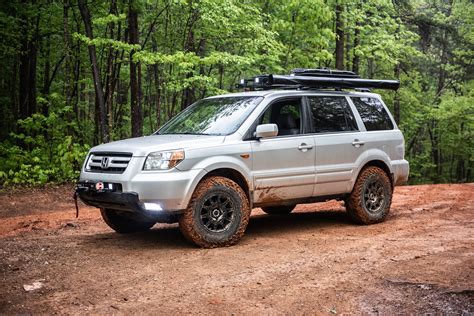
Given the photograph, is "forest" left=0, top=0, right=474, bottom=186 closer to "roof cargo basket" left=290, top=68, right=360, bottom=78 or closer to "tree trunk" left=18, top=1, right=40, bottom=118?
"tree trunk" left=18, top=1, right=40, bottom=118

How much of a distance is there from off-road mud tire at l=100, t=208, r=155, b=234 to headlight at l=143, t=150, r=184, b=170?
1.42 meters

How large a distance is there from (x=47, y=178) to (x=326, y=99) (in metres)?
8.62

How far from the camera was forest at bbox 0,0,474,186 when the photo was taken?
14.3 meters

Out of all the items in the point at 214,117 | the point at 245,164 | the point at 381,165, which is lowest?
A: the point at 381,165

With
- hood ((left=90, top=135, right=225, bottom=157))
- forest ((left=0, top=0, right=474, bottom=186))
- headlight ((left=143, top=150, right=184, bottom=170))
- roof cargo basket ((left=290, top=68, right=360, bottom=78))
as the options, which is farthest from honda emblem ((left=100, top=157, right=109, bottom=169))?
forest ((left=0, top=0, right=474, bottom=186))

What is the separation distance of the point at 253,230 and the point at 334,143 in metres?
1.84

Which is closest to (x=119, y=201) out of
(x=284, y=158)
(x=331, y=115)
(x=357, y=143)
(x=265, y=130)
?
(x=265, y=130)

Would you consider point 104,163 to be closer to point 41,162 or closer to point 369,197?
point 369,197

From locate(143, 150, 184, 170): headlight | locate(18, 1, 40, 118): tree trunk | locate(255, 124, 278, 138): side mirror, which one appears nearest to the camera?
locate(143, 150, 184, 170): headlight

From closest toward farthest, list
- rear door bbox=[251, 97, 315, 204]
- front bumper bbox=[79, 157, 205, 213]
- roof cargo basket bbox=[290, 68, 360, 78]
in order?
front bumper bbox=[79, 157, 205, 213] < rear door bbox=[251, 97, 315, 204] < roof cargo basket bbox=[290, 68, 360, 78]

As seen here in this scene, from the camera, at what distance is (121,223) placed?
7602 millimetres

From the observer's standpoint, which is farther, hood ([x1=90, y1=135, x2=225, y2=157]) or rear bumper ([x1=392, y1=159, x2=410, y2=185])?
rear bumper ([x1=392, y1=159, x2=410, y2=185])

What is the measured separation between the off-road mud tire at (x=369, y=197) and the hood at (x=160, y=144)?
268 cm

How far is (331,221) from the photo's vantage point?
877 cm
